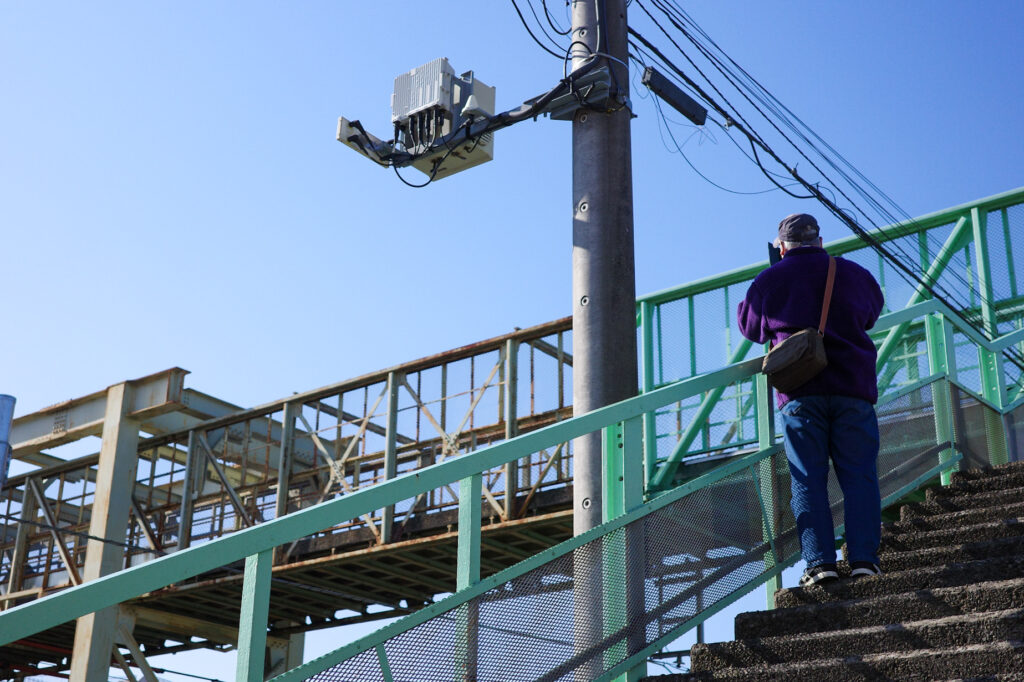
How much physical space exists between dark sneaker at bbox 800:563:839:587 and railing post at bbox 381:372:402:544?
1227cm

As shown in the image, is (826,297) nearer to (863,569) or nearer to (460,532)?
(863,569)

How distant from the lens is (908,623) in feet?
16.3

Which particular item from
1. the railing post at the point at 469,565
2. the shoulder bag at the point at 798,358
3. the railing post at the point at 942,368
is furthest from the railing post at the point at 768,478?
the railing post at the point at 942,368

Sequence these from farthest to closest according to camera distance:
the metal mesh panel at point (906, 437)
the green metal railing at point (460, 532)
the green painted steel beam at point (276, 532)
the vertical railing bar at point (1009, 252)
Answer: the vertical railing bar at point (1009, 252) < the metal mesh panel at point (906, 437) < the green metal railing at point (460, 532) < the green painted steel beam at point (276, 532)

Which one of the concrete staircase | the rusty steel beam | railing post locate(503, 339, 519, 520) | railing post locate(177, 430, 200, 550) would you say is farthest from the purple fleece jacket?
railing post locate(177, 430, 200, 550)

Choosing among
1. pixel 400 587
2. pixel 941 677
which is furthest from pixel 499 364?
pixel 941 677

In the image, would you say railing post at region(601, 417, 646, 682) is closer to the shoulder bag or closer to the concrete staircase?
the concrete staircase

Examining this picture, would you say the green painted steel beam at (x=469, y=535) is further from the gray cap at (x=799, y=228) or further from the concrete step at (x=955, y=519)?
the concrete step at (x=955, y=519)

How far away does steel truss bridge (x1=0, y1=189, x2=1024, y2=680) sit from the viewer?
4465 mm

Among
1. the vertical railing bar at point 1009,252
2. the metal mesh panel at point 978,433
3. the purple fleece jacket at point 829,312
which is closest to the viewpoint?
the purple fleece jacket at point 829,312

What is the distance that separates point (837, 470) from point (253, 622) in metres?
3.03

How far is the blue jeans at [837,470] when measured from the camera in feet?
18.5

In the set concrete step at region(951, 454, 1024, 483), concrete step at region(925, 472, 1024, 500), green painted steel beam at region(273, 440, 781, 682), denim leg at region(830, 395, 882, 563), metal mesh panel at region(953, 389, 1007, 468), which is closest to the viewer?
green painted steel beam at region(273, 440, 781, 682)

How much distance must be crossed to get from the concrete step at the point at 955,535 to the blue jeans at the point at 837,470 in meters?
0.69
